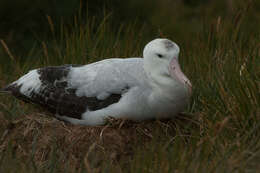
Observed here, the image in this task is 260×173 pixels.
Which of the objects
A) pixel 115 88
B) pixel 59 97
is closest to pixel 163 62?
pixel 115 88

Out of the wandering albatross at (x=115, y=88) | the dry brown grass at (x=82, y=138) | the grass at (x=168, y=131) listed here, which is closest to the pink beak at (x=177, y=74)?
the wandering albatross at (x=115, y=88)

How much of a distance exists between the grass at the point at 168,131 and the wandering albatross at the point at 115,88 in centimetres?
10

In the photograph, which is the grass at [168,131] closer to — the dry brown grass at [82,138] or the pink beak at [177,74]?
the dry brown grass at [82,138]

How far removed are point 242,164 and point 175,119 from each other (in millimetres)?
1147

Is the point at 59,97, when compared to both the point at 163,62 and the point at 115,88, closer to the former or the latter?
the point at 115,88

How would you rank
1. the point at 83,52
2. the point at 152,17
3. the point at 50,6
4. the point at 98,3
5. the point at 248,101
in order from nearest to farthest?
the point at 248,101
the point at 83,52
the point at 98,3
the point at 50,6
the point at 152,17

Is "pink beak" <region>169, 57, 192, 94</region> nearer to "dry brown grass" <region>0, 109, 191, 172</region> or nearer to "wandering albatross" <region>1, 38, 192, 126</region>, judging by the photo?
"wandering albatross" <region>1, 38, 192, 126</region>

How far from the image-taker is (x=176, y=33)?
32.0 ft

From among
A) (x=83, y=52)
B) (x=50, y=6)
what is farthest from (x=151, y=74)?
(x=50, y=6)

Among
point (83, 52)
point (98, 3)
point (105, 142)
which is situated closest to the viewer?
point (105, 142)

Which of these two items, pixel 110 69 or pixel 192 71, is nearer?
pixel 110 69

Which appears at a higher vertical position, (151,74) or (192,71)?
(151,74)

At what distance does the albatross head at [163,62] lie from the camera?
14.8 feet

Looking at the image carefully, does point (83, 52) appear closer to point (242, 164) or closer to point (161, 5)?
point (242, 164)
